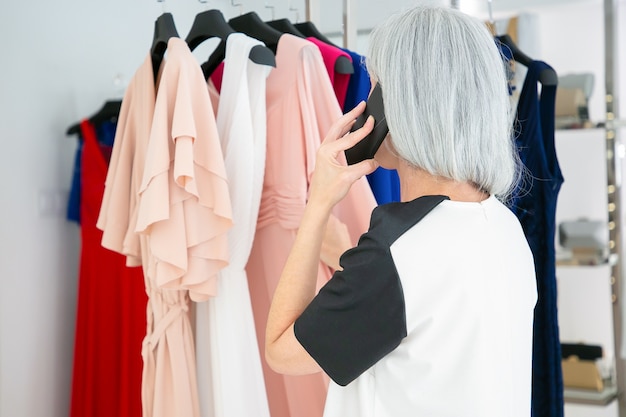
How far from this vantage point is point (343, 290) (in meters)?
0.99

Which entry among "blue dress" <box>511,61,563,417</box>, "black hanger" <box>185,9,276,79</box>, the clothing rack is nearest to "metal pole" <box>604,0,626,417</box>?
"blue dress" <box>511,61,563,417</box>

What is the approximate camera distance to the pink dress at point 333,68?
1639mm

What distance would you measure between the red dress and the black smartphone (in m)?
1.06

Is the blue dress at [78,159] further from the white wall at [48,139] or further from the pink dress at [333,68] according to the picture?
the pink dress at [333,68]

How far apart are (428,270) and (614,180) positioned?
1.93 meters

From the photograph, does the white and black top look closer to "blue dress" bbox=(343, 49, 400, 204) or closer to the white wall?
"blue dress" bbox=(343, 49, 400, 204)

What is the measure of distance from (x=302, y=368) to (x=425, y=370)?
0.60 feet

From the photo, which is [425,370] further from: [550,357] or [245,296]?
[550,357]

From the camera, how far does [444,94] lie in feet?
3.33

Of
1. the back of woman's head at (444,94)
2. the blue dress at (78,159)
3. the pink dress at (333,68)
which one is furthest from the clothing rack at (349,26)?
the back of woman's head at (444,94)

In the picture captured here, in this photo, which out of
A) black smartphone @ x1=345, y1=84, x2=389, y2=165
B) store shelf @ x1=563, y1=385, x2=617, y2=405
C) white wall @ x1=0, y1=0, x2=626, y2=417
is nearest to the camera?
black smartphone @ x1=345, y1=84, x2=389, y2=165

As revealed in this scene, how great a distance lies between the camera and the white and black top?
38.9 inches

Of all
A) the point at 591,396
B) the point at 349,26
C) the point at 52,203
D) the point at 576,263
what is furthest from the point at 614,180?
the point at 52,203

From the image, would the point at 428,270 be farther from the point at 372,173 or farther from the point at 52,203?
the point at 52,203
